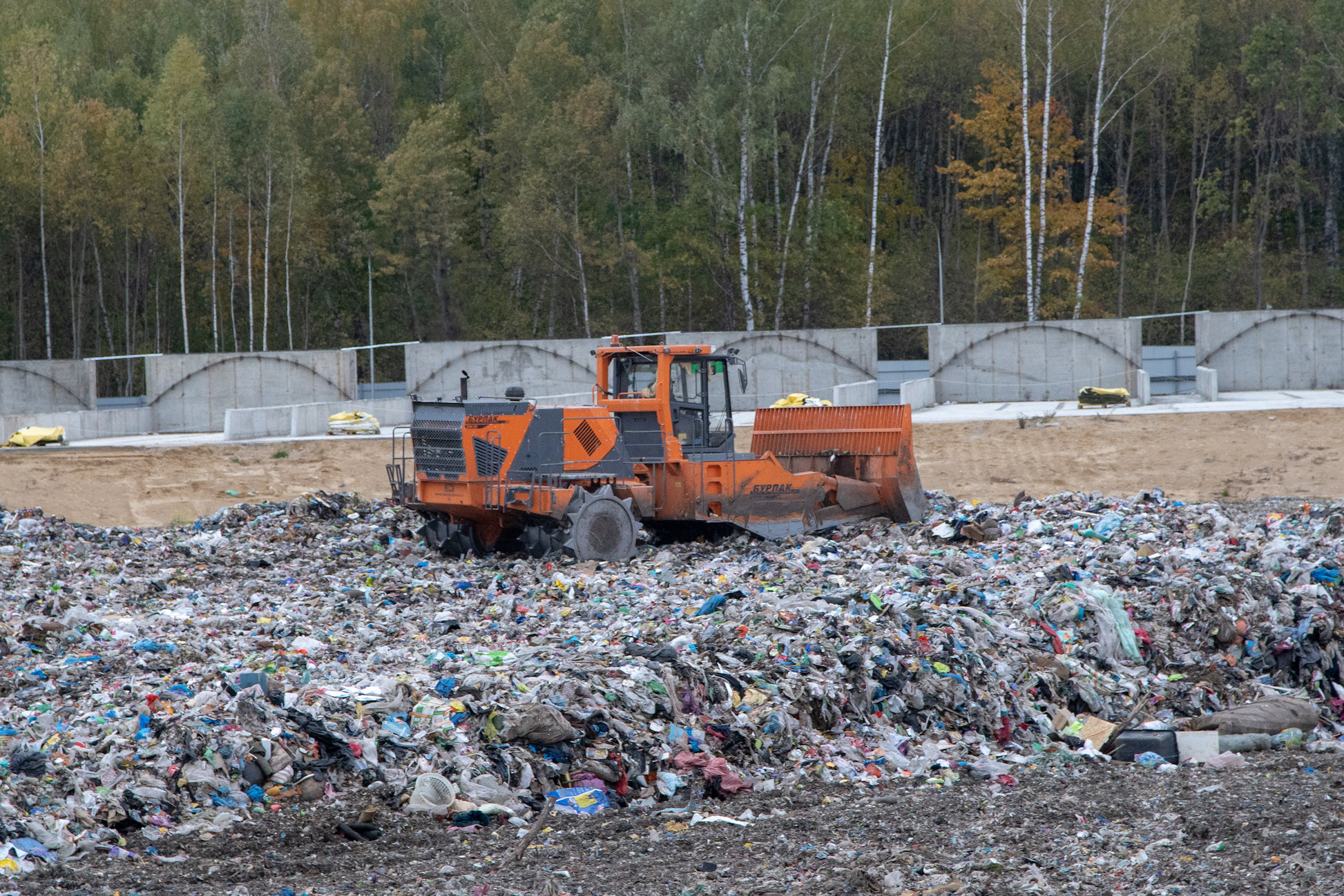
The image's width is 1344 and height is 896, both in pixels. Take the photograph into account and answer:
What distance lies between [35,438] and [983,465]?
1708cm

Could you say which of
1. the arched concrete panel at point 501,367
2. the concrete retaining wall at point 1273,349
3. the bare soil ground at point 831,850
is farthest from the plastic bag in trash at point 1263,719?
the concrete retaining wall at point 1273,349

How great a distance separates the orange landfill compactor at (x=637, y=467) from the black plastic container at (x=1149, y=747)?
17.6ft

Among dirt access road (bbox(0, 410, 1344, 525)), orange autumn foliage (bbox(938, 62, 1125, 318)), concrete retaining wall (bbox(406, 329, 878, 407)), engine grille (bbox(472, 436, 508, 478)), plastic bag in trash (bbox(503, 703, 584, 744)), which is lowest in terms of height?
plastic bag in trash (bbox(503, 703, 584, 744))

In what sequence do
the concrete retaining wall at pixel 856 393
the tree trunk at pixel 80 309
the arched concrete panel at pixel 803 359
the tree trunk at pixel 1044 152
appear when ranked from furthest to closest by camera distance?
the tree trunk at pixel 80 309 → the tree trunk at pixel 1044 152 → the arched concrete panel at pixel 803 359 → the concrete retaining wall at pixel 856 393

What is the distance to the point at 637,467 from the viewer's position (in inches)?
505

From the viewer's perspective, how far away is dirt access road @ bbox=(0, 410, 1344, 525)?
63.7 ft

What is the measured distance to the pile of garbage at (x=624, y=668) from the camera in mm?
6047

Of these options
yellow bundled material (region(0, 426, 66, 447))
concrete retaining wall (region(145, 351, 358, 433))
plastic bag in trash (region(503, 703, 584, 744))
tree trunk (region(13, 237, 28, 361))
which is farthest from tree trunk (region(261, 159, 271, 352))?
plastic bag in trash (region(503, 703, 584, 744))

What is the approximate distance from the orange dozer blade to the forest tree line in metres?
20.9

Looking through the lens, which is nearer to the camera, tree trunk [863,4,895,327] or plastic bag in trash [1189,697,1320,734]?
plastic bag in trash [1189,697,1320,734]

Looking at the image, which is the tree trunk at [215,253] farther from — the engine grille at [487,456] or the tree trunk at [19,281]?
the engine grille at [487,456]

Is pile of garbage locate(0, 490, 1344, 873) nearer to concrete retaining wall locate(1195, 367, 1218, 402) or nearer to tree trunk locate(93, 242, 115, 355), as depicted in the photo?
concrete retaining wall locate(1195, 367, 1218, 402)

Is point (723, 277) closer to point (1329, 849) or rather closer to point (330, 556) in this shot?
point (330, 556)

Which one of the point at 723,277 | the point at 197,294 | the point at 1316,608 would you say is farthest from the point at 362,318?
the point at 1316,608
